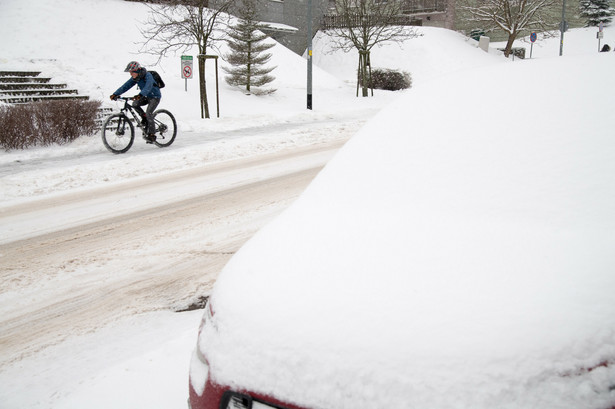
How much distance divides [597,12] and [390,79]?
1280 inches

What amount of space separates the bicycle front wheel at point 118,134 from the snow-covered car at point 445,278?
8788mm

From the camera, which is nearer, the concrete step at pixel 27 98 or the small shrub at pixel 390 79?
the concrete step at pixel 27 98

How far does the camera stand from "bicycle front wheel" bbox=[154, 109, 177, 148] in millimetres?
10891

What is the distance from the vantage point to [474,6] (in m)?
43.8

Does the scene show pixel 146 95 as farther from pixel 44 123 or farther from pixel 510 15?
pixel 510 15

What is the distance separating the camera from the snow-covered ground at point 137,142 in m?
2.70

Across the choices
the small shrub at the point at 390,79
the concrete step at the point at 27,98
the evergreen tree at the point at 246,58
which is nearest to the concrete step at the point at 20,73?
the concrete step at the point at 27,98

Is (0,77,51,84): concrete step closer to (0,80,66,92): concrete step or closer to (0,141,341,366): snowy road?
(0,80,66,92): concrete step

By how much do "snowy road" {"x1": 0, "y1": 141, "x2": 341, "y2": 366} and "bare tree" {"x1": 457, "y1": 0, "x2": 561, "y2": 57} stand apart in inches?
1532

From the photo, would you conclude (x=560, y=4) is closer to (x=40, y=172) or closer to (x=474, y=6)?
(x=474, y=6)

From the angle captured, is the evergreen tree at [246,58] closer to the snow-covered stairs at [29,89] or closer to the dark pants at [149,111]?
the snow-covered stairs at [29,89]

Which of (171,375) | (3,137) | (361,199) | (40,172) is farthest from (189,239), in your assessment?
(3,137)

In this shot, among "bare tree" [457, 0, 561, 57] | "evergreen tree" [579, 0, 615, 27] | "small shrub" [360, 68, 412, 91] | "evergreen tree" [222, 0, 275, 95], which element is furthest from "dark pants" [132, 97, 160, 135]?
"evergreen tree" [579, 0, 615, 27]

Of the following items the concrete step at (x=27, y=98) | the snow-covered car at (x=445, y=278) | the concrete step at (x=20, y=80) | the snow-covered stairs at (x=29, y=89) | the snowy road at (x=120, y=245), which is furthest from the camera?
the concrete step at (x=20, y=80)
